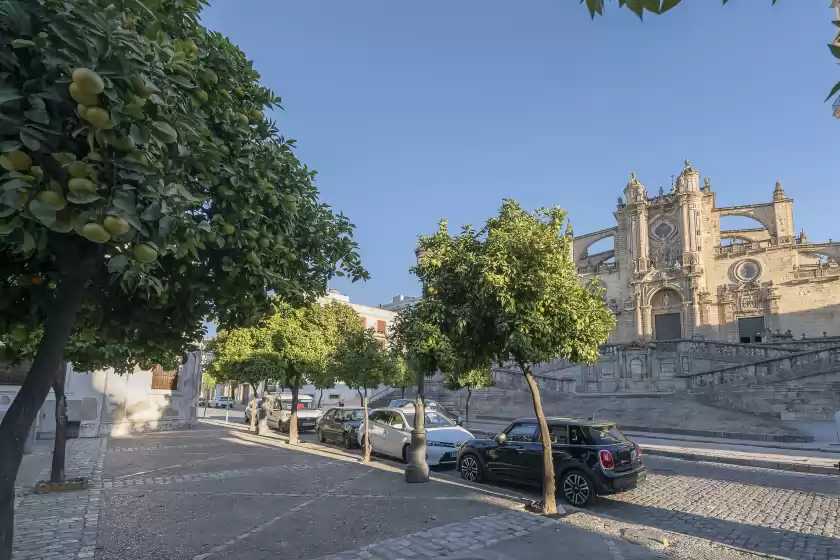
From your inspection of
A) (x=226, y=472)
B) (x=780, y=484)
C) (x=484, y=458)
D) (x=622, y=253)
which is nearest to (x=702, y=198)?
(x=622, y=253)

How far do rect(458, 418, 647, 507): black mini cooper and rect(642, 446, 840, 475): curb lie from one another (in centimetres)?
595

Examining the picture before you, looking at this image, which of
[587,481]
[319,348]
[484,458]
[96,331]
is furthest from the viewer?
[319,348]

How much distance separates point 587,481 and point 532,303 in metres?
3.56

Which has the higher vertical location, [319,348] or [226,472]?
[319,348]

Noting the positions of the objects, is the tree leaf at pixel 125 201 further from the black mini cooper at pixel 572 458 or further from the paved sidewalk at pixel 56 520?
the black mini cooper at pixel 572 458

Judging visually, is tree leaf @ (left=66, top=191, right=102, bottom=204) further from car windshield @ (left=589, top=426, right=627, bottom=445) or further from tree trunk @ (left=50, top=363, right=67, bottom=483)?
tree trunk @ (left=50, top=363, right=67, bottom=483)

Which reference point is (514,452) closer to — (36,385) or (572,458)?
(572,458)

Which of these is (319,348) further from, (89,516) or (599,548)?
(599,548)

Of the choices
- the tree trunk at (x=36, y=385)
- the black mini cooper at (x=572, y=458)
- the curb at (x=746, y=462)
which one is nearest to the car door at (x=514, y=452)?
the black mini cooper at (x=572, y=458)

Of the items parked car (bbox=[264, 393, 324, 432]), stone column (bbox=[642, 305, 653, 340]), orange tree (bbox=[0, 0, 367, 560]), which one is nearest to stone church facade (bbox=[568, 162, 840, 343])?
stone column (bbox=[642, 305, 653, 340])

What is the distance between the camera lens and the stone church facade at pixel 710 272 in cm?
3997

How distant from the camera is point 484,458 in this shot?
11.6 metres

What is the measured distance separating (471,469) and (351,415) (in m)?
9.38

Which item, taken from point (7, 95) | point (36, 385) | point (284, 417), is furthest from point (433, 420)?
point (7, 95)
